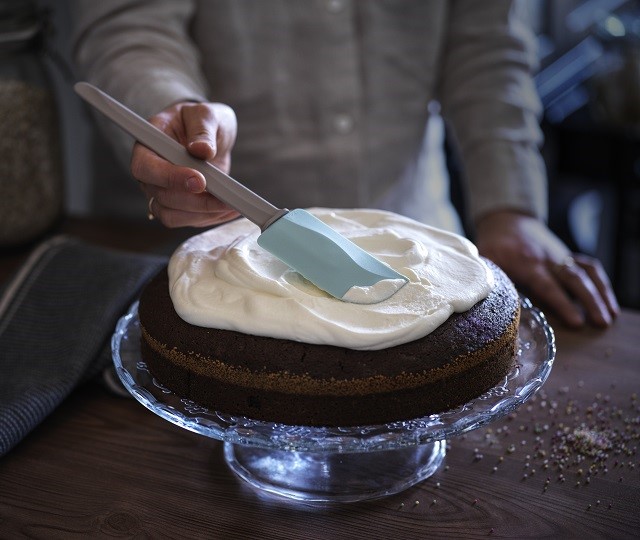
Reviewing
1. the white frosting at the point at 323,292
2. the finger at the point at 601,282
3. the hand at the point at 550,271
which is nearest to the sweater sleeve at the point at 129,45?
the white frosting at the point at 323,292

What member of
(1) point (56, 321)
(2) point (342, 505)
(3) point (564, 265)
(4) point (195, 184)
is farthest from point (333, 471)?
(3) point (564, 265)

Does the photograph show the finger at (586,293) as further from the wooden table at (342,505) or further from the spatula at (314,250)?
the spatula at (314,250)

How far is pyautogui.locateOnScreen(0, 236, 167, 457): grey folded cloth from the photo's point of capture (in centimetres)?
99

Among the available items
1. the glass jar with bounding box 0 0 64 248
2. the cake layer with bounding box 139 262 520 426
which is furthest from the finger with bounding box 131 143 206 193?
the glass jar with bounding box 0 0 64 248

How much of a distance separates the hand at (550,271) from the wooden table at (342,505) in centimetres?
17

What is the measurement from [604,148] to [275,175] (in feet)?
4.05

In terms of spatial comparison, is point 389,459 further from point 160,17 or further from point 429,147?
point 429,147

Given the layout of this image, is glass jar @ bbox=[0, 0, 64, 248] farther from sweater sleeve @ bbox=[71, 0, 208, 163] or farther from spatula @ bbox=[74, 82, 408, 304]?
spatula @ bbox=[74, 82, 408, 304]

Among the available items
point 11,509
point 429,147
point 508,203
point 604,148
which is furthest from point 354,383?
point 604,148

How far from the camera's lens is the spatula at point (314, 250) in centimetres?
83

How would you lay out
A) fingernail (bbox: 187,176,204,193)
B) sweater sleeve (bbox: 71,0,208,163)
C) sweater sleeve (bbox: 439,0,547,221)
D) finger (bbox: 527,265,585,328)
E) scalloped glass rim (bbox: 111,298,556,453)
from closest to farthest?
scalloped glass rim (bbox: 111,298,556,453) < fingernail (bbox: 187,176,204,193) < finger (bbox: 527,265,585,328) < sweater sleeve (bbox: 71,0,208,163) < sweater sleeve (bbox: 439,0,547,221)

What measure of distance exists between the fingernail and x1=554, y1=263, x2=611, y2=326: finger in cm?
64

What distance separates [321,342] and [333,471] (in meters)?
0.19

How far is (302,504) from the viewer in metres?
0.85
